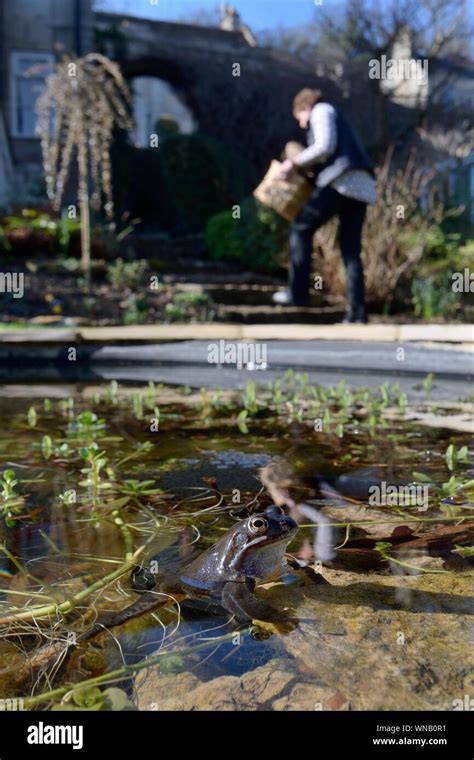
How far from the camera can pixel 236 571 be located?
71.6 inches

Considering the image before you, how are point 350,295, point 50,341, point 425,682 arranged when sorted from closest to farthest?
point 425,682 → point 50,341 → point 350,295

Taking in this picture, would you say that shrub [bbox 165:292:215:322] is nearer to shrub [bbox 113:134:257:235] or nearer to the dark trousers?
the dark trousers

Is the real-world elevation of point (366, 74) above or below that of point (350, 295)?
above

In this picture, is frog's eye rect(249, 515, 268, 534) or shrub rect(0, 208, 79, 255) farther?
shrub rect(0, 208, 79, 255)

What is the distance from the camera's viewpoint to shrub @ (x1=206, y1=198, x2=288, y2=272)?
1102cm

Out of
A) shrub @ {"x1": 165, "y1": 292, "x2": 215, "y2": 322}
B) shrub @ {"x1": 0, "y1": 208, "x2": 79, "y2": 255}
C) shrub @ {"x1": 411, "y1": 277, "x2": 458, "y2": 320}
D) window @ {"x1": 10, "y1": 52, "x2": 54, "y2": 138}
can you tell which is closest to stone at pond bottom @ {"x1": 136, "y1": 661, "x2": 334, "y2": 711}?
shrub @ {"x1": 165, "y1": 292, "x2": 215, "y2": 322}

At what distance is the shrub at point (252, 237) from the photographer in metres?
11.0

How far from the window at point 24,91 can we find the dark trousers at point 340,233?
10.9 m

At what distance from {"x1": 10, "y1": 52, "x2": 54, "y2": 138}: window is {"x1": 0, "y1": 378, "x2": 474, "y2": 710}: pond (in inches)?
558
